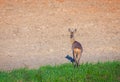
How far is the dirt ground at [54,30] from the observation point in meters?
10.8

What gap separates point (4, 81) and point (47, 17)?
13.7ft

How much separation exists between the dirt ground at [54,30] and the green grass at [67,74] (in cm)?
78

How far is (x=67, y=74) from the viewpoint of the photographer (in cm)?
910

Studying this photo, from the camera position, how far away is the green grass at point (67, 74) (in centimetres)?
880

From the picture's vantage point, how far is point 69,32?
12031 millimetres

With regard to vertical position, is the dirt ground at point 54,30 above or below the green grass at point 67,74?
above

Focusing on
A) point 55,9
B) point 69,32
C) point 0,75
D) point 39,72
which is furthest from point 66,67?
point 55,9

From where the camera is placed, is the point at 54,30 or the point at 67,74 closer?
the point at 67,74

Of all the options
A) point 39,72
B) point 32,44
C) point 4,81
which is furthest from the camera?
point 32,44

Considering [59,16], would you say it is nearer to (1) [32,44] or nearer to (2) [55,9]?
(2) [55,9]

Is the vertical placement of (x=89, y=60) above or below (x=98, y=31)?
below

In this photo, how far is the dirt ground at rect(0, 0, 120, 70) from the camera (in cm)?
1080

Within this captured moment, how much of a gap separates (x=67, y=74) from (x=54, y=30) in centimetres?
319

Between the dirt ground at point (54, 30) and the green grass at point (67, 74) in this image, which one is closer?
the green grass at point (67, 74)
